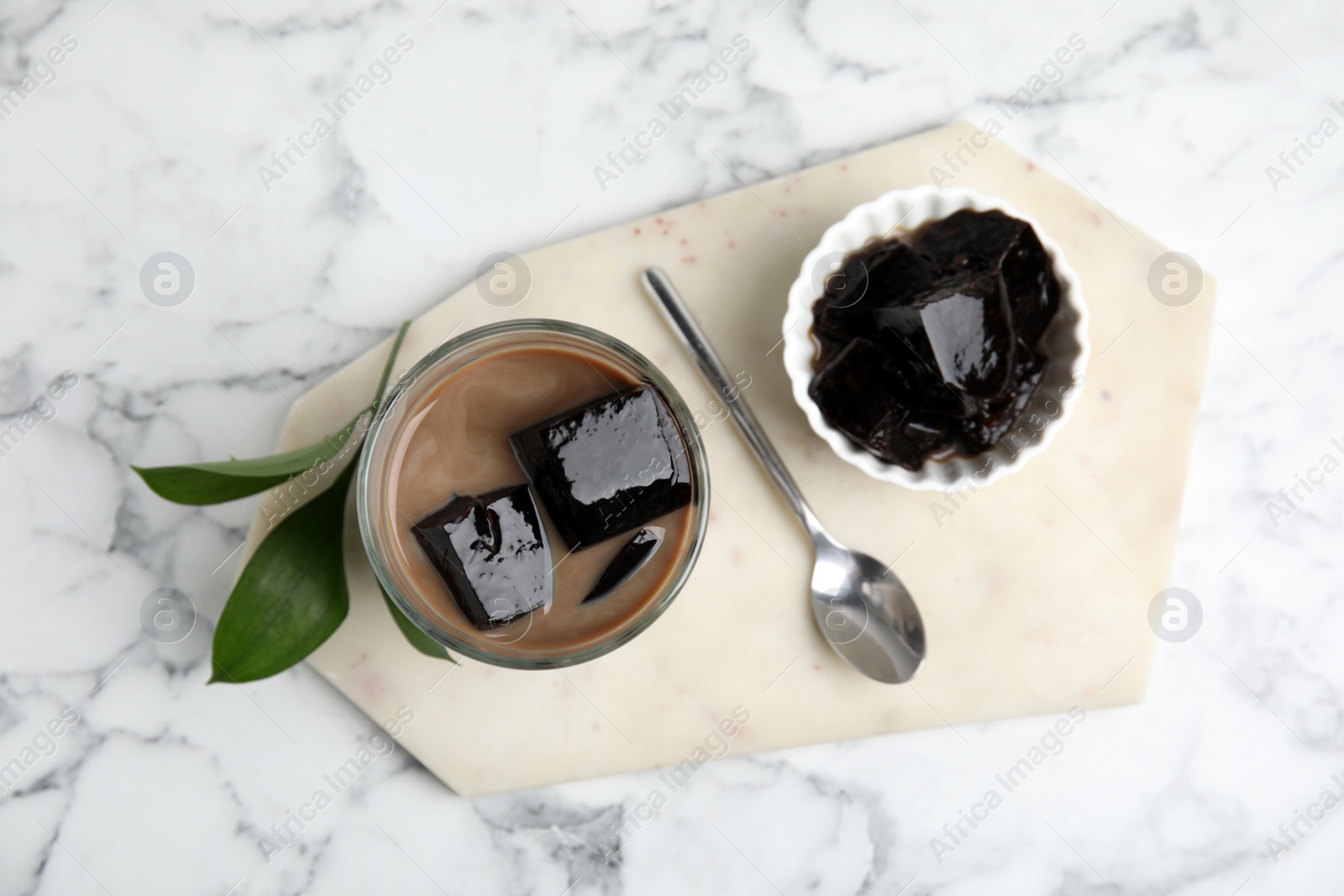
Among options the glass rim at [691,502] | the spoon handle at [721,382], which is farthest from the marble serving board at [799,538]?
the glass rim at [691,502]

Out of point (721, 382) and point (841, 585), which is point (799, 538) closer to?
point (841, 585)

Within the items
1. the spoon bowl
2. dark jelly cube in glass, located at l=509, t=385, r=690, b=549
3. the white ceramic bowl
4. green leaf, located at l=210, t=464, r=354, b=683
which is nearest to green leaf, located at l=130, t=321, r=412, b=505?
green leaf, located at l=210, t=464, r=354, b=683

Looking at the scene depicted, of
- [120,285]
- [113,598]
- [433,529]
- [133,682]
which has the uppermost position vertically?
[120,285]

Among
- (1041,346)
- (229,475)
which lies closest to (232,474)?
(229,475)

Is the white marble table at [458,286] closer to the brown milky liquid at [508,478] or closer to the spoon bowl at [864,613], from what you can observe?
the spoon bowl at [864,613]

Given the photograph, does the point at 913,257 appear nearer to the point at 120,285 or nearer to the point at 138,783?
the point at 120,285

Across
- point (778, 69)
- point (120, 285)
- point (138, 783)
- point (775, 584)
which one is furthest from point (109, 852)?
point (778, 69)

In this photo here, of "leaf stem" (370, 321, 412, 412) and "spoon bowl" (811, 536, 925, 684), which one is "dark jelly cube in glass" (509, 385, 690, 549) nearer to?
"leaf stem" (370, 321, 412, 412)
